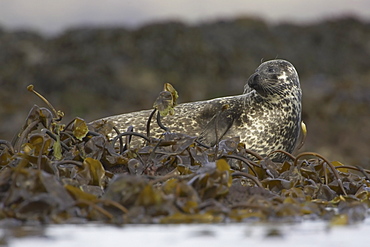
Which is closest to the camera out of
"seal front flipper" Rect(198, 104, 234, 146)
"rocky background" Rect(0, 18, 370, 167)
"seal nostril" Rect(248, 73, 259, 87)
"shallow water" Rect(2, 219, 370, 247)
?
"shallow water" Rect(2, 219, 370, 247)

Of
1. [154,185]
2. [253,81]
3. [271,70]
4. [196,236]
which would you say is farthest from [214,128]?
[196,236]

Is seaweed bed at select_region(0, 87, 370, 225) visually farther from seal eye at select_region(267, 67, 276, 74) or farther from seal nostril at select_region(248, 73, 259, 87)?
seal eye at select_region(267, 67, 276, 74)

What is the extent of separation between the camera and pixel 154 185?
2.92m

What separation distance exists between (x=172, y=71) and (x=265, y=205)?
80.1 feet

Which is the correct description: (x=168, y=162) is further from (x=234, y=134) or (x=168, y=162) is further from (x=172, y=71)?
(x=172, y=71)

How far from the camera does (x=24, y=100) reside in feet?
67.8

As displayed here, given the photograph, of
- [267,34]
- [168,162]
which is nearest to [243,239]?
[168,162]

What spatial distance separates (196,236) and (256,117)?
8.81 ft

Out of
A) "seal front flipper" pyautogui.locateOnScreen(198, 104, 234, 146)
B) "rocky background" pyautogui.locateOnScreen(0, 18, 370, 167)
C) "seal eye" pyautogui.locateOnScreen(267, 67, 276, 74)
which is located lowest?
"rocky background" pyautogui.locateOnScreen(0, 18, 370, 167)

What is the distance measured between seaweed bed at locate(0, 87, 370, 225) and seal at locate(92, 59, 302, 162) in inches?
36.7

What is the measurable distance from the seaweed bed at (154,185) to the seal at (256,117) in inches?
36.7

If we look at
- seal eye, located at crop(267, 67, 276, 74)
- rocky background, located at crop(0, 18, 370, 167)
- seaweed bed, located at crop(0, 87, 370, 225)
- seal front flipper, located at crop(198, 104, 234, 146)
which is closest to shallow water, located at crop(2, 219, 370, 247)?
seaweed bed, located at crop(0, 87, 370, 225)

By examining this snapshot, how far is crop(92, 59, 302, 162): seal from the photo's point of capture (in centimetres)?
465

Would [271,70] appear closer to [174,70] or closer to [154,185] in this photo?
[154,185]
